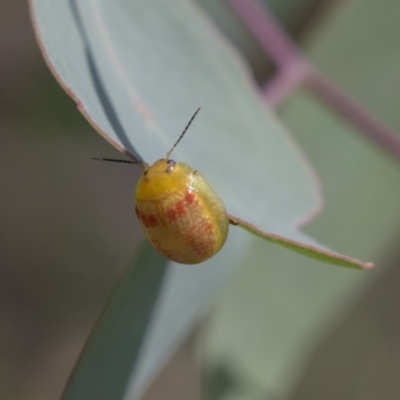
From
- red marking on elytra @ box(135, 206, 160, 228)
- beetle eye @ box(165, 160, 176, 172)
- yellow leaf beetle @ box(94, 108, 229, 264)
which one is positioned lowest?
red marking on elytra @ box(135, 206, 160, 228)

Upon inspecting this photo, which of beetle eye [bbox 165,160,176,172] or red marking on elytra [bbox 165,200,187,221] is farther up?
beetle eye [bbox 165,160,176,172]

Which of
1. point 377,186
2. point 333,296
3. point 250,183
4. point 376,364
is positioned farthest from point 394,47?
point 376,364

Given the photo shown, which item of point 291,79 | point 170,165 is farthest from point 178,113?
point 291,79

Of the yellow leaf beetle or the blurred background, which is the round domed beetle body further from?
the blurred background

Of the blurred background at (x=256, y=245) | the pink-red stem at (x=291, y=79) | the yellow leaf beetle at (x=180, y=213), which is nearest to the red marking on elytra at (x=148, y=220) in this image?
the yellow leaf beetle at (x=180, y=213)

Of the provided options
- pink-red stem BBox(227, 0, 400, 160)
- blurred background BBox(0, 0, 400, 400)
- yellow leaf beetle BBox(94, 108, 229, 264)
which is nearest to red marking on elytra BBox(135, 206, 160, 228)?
yellow leaf beetle BBox(94, 108, 229, 264)

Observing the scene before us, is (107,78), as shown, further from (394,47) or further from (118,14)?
(394,47)
